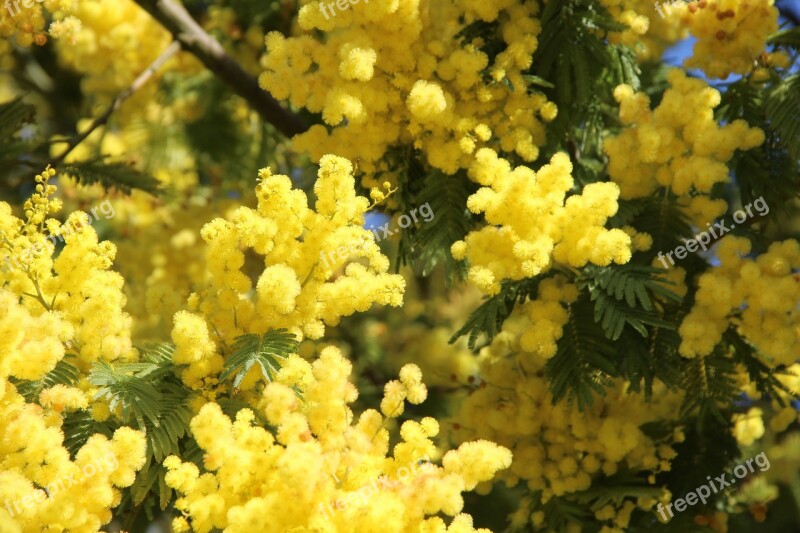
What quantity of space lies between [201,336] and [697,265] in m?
2.19

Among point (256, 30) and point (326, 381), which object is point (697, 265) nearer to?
point (326, 381)

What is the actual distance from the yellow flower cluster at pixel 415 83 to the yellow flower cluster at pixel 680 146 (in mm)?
361

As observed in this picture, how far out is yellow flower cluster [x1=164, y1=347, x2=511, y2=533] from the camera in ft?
10.8

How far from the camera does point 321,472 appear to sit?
131 inches

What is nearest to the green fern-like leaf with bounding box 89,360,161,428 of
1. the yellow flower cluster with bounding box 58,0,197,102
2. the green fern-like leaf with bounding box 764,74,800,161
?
the green fern-like leaf with bounding box 764,74,800,161

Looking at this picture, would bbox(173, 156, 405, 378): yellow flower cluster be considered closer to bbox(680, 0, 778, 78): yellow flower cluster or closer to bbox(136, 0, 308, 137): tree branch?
bbox(680, 0, 778, 78): yellow flower cluster

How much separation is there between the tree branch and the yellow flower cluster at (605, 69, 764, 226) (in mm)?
1953

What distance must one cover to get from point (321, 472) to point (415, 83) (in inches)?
72.3

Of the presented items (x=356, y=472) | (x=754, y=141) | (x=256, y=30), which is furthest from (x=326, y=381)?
(x=256, y=30)

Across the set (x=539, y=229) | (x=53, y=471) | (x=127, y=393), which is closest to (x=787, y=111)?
(x=539, y=229)

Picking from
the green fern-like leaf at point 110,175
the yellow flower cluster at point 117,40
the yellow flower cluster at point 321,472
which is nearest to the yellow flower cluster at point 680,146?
the yellow flower cluster at point 321,472

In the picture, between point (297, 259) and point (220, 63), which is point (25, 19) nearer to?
point (220, 63)

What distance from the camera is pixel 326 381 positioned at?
3545 mm

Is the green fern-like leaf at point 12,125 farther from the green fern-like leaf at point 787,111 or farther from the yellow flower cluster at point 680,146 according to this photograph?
the green fern-like leaf at point 787,111
